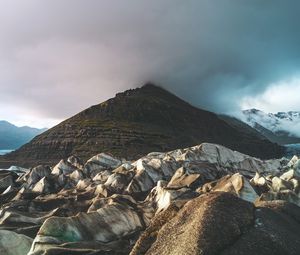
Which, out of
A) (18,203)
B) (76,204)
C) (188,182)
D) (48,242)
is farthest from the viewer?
(188,182)

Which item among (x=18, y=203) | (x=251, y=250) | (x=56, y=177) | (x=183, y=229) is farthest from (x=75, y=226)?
(x=56, y=177)

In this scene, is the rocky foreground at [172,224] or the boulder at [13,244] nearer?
the rocky foreground at [172,224]

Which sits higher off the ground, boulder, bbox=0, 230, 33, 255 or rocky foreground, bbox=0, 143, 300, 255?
rocky foreground, bbox=0, 143, 300, 255

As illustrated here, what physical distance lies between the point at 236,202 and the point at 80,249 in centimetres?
672

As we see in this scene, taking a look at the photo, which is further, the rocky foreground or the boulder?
the boulder

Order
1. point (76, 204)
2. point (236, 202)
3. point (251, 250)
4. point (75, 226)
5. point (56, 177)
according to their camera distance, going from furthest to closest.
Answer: point (56, 177), point (76, 204), point (75, 226), point (236, 202), point (251, 250)

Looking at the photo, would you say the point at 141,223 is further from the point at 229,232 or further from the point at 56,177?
the point at 56,177

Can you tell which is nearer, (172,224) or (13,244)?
(172,224)

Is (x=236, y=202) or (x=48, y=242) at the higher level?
(x=236, y=202)

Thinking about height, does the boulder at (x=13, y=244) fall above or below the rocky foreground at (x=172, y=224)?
below

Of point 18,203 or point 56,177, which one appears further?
point 56,177

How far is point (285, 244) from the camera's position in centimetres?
1274

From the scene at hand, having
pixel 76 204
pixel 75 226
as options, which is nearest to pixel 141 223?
pixel 75 226

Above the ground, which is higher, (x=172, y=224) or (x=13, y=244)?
(x=172, y=224)
